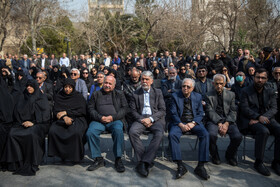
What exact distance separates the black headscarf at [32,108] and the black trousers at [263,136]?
397cm

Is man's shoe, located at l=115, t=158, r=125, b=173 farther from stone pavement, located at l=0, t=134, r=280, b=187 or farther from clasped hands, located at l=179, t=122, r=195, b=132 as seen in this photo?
clasped hands, located at l=179, t=122, r=195, b=132

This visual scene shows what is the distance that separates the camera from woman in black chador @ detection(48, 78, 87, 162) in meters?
4.25

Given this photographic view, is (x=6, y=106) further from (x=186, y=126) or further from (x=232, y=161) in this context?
(x=232, y=161)

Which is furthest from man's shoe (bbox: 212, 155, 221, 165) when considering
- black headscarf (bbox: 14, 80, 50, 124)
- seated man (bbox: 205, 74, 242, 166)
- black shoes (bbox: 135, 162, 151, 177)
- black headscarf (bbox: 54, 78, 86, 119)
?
black headscarf (bbox: 14, 80, 50, 124)

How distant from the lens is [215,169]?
4113 mm

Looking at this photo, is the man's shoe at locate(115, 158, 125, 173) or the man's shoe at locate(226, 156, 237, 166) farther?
the man's shoe at locate(226, 156, 237, 166)

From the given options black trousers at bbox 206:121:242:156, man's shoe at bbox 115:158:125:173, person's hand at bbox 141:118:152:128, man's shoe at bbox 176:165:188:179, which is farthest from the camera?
person's hand at bbox 141:118:152:128

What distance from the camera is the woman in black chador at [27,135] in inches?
160

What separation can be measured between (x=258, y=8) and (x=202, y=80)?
49.2 feet

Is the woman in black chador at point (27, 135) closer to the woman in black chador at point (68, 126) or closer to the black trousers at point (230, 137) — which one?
the woman in black chador at point (68, 126)

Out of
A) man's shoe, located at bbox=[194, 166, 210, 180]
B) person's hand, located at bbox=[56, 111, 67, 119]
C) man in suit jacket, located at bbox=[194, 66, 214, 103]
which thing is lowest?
man's shoe, located at bbox=[194, 166, 210, 180]

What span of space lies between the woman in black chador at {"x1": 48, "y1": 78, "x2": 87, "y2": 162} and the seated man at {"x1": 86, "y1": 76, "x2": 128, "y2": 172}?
0.20m

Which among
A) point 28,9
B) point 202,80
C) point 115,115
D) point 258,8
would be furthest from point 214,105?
point 28,9

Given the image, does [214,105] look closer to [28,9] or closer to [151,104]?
[151,104]
